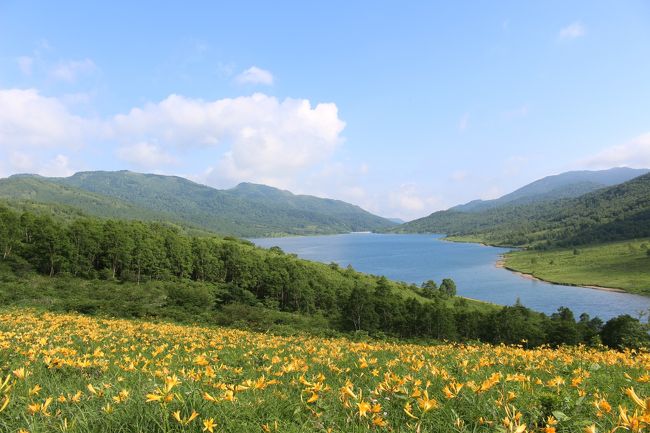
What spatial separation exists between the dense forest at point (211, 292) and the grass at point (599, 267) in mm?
70479

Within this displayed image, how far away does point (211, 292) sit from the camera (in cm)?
6531

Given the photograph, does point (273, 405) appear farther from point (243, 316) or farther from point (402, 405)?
point (243, 316)

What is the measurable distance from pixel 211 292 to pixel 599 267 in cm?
16565

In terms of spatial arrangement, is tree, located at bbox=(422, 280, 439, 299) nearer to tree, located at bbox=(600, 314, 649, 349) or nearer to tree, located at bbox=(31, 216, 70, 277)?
tree, located at bbox=(600, 314, 649, 349)

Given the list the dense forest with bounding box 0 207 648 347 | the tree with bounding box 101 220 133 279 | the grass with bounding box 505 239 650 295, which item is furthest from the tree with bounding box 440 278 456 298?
the tree with bounding box 101 220 133 279

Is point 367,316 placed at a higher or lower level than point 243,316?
lower

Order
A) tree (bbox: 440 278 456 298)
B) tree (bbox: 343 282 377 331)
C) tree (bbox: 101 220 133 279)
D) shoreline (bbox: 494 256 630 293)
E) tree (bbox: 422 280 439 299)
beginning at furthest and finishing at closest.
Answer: shoreline (bbox: 494 256 630 293), tree (bbox: 440 278 456 298), tree (bbox: 422 280 439 299), tree (bbox: 101 220 133 279), tree (bbox: 343 282 377 331)

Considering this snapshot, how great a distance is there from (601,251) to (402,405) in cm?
23593

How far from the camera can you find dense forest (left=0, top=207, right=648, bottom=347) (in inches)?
1606

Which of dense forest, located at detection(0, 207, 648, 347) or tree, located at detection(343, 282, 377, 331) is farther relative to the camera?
tree, located at detection(343, 282, 377, 331)

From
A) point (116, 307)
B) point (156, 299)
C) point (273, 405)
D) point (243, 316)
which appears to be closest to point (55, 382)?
point (273, 405)

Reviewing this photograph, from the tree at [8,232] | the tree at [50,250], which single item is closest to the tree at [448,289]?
the tree at [50,250]

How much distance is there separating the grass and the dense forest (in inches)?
2775

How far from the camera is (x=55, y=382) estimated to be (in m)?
4.64
